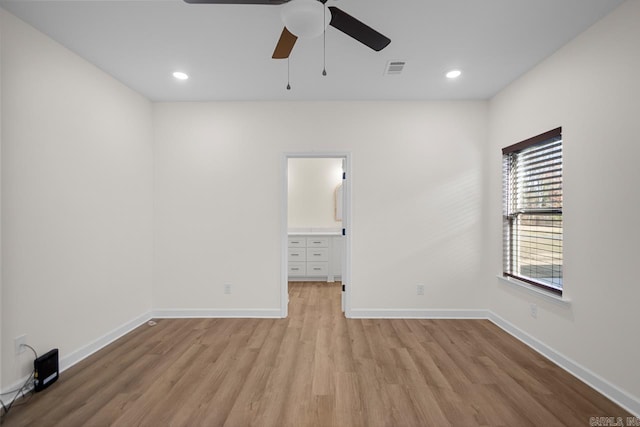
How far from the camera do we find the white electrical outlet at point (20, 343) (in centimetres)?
196

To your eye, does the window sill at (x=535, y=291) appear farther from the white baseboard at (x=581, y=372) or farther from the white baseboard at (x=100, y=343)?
the white baseboard at (x=100, y=343)

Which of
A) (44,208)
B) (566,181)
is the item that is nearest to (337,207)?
(566,181)

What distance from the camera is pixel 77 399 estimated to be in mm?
1946

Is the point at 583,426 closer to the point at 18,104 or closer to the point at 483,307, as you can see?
the point at 483,307

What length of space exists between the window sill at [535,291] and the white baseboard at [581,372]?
43cm

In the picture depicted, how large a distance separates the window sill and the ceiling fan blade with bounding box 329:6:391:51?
96.4 inches

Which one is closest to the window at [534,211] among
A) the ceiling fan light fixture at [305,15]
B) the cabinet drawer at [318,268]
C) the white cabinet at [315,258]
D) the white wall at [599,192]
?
the white wall at [599,192]

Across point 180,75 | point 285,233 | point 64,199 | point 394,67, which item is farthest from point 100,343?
point 394,67

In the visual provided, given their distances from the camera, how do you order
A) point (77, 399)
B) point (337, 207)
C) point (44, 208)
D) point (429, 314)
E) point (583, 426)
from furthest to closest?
point (337, 207)
point (429, 314)
point (44, 208)
point (77, 399)
point (583, 426)

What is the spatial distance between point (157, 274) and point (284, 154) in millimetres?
2143

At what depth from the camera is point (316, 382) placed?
7.01 ft

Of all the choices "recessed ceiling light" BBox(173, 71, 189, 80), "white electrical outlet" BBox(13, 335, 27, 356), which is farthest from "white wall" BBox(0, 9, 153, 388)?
"recessed ceiling light" BBox(173, 71, 189, 80)

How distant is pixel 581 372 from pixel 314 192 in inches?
177

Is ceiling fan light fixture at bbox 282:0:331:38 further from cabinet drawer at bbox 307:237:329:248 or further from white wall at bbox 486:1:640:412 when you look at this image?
cabinet drawer at bbox 307:237:329:248
